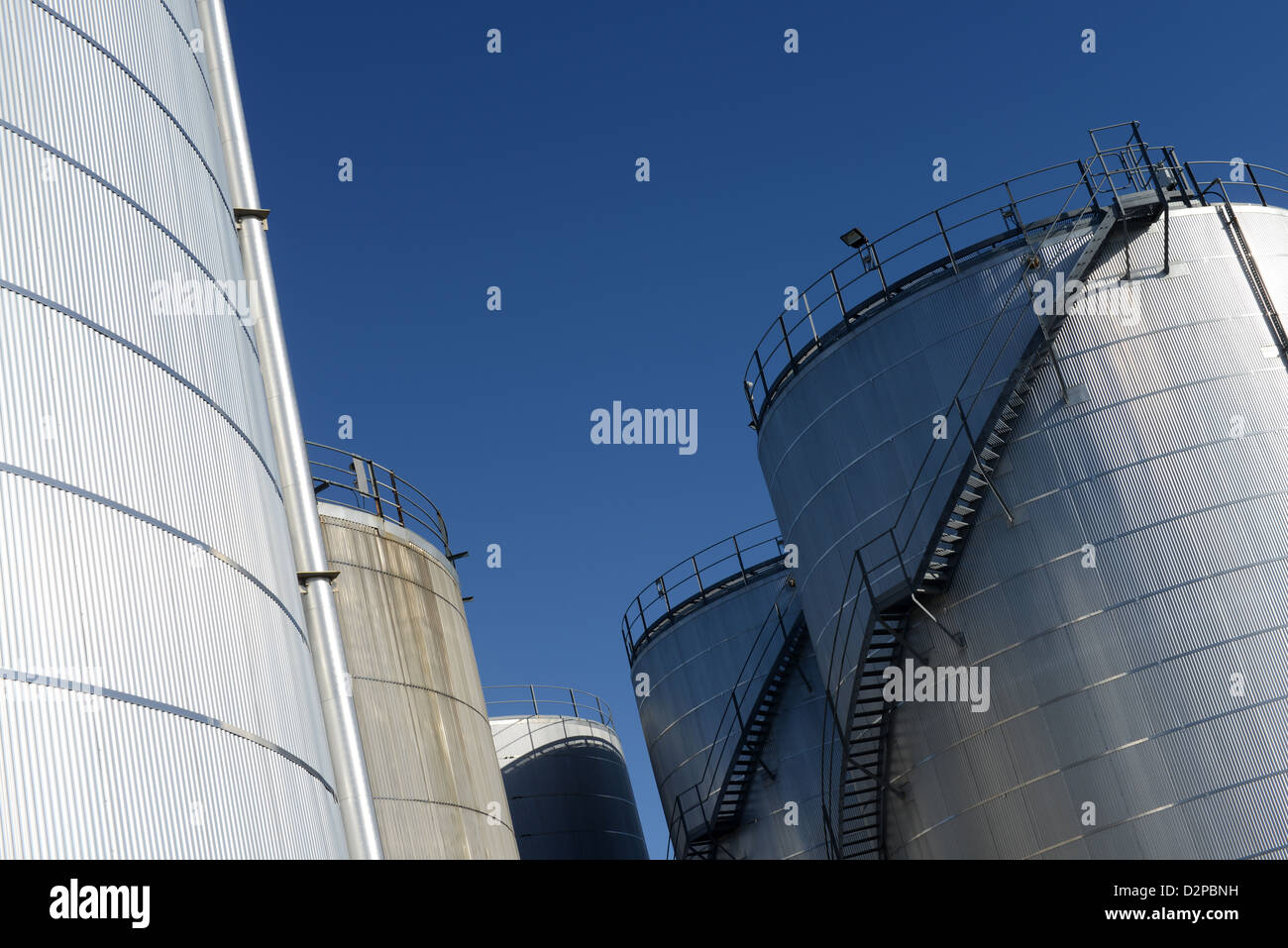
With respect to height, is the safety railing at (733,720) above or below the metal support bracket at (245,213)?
below

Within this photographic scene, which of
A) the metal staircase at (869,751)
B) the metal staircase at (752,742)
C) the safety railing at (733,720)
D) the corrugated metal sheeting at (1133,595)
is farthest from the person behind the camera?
the safety railing at (733,720)

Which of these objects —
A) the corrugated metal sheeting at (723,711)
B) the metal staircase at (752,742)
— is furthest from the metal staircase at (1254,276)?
the metal staircase at (752,742)

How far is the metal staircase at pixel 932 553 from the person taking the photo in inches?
827

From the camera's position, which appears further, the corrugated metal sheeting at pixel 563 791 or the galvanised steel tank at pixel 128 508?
the corrugated metal sheeting at pixel 563 791

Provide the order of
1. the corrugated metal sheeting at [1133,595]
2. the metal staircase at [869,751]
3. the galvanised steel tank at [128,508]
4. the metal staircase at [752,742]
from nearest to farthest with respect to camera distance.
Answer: the galvanised steel tank at [128,508] < the corrugated metal sheeting at [1133,595] < the metal staircase at [869,751] < the metal staircase at [752,742]

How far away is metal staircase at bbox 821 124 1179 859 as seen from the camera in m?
21.0

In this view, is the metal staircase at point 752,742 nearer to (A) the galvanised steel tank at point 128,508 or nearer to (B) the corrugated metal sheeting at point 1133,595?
(B) the corrugated metal sheeting at point 1133,595

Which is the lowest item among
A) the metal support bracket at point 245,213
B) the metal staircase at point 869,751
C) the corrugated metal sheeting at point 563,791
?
the metal staircase at point 869,751

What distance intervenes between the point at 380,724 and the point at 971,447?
10139 mm

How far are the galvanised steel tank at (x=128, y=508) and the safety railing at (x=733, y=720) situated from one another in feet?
63.9

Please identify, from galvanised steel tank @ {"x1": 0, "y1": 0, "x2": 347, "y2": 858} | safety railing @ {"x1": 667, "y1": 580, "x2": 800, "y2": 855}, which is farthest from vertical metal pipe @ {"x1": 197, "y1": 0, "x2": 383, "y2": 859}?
safety railing @ {"x1": 667, "y1": 580, "x2": 800, "y2": 855}

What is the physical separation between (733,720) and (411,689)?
1160cm
